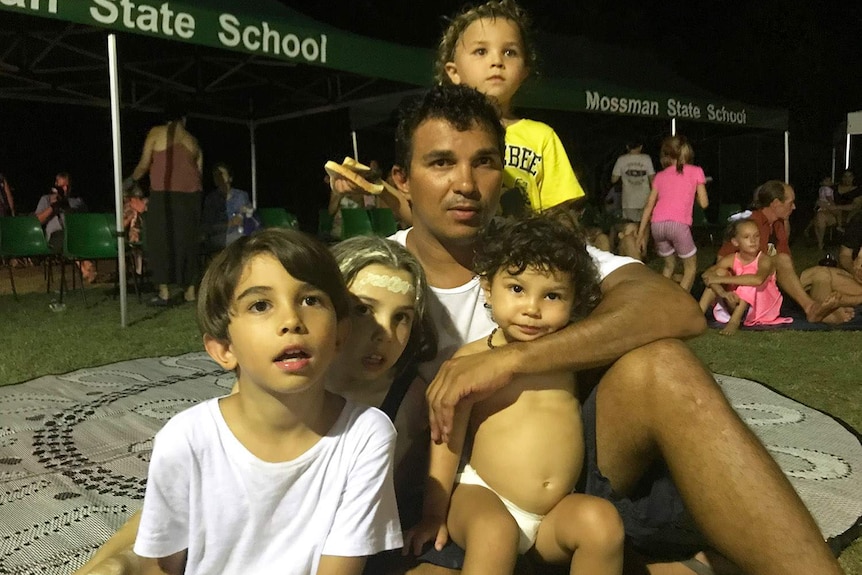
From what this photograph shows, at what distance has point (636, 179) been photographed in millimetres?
9242

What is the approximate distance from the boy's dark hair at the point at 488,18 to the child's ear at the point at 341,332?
1591 millimetres

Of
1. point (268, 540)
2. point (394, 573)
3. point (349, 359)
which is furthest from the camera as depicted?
point (349, 359)

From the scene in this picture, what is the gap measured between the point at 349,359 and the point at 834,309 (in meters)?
5.32

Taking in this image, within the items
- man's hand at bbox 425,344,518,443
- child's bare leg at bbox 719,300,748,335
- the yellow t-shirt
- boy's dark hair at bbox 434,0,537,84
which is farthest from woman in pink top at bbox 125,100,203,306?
man's hand at bbox 425,344,518,443

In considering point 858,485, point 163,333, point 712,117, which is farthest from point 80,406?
point 712,117

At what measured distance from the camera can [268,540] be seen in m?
A: 1.35

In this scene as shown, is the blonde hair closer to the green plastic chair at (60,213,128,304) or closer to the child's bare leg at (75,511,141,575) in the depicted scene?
the green plastic chair at (60,213,128,304)

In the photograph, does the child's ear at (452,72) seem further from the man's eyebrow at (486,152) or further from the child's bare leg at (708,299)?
the child's bare leg at (708,299)

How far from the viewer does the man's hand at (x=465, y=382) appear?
151 cm

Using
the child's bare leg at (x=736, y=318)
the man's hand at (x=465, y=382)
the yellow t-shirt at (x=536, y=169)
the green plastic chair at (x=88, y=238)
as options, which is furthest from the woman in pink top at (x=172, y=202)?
the man's hand at (x=465, y=382)

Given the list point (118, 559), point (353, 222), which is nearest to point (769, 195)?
point (353, 222)

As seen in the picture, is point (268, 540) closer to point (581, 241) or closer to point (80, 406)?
point (581, 241)

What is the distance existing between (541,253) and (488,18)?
53.3 inches

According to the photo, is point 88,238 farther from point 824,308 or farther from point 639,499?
point 824,308
